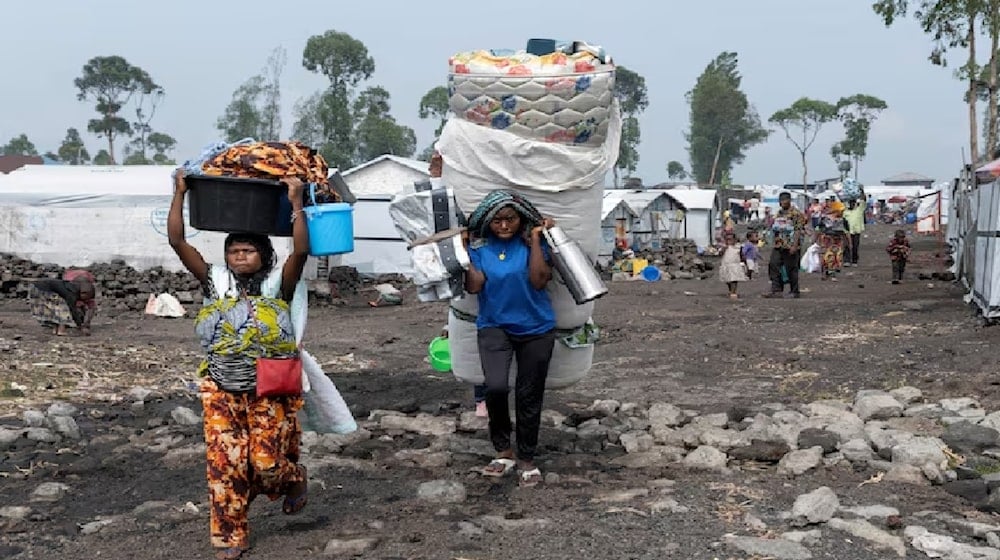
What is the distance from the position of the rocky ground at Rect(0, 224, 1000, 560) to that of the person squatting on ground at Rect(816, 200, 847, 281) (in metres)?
10.2

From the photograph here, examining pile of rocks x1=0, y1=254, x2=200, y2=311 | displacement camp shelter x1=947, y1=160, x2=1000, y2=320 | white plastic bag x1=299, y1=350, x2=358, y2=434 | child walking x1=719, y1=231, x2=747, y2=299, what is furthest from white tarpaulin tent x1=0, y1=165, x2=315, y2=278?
white plastic bag x1=299, y1=350, x2=358, y2=434

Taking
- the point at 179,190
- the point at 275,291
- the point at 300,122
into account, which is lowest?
the point at 275,291

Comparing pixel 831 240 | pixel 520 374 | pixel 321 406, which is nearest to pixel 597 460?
pixel 520 374

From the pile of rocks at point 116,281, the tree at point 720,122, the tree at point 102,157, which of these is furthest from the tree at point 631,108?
the pile of rocks at point 116,281

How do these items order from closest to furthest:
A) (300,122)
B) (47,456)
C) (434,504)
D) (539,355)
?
(434,504) < (539,355) < (47,456) < (300,122)

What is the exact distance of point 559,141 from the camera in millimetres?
5438

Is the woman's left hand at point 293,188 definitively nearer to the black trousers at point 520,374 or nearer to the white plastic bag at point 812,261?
the black trousers at point 520,374

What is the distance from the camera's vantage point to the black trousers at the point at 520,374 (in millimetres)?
5301

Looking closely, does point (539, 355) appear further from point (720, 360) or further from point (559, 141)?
point (720, 360)

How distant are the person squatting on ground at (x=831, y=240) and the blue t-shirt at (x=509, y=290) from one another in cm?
1675

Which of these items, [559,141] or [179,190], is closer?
[179,190]

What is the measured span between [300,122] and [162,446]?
2039 inches

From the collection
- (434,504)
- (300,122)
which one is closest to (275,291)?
(434,504)

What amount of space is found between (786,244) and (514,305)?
11612 mm
